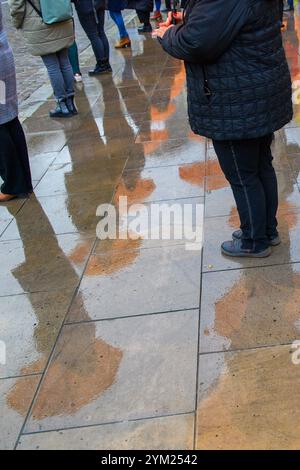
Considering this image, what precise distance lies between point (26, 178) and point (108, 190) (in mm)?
→ 800

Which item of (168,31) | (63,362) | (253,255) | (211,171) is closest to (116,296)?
(63,362)

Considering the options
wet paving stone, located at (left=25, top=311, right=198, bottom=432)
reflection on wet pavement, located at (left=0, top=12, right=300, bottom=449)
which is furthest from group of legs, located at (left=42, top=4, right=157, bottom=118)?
wet paving stone, located at (left=25, top=311, right=198, bottom=432)

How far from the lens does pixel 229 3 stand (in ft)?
9.61

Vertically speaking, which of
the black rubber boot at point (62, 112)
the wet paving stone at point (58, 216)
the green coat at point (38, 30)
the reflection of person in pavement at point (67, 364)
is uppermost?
the green coat at point (38, 30)

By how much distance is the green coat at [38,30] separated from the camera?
6691 mm

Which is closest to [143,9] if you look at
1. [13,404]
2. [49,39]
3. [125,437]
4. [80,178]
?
[49,39]

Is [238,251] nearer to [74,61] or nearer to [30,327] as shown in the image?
[30,327]

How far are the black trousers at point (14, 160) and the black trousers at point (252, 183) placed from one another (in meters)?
2.31

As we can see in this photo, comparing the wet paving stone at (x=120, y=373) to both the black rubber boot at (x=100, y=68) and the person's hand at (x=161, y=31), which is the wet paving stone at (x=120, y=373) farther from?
the black rubber boot at (x=100, y=68)

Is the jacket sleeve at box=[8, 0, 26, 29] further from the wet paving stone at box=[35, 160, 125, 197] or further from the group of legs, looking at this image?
the wet paving stone at box=[35, 160, 125, 197]

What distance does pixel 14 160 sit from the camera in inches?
205

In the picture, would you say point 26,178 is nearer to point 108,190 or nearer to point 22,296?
point 108,190

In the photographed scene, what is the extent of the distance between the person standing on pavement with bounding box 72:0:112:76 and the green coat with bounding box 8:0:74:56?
2.11m

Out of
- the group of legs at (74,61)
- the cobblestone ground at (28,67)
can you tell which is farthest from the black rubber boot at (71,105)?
the cobblestone ground at (28,67)
